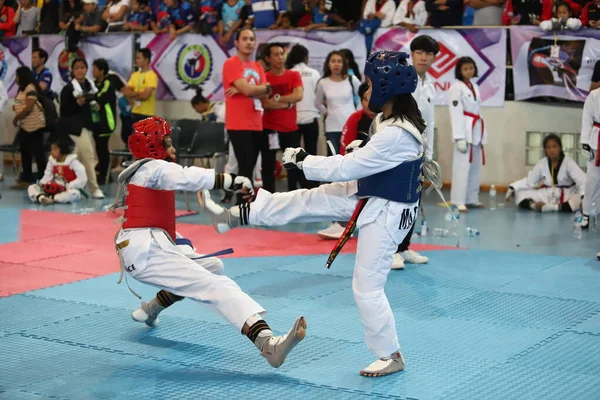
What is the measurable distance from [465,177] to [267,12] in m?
4.54

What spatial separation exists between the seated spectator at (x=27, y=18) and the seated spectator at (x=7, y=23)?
0.09 meters

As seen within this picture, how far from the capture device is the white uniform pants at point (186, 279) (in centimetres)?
468

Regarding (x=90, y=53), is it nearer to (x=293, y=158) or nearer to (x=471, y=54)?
(x=471, y=54)

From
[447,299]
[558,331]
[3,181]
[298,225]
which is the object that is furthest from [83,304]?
[3,181]

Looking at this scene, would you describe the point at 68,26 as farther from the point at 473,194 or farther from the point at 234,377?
the point at 234,377

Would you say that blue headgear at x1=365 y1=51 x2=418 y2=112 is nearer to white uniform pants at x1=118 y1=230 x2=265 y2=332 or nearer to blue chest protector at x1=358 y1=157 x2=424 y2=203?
blue chest protector at x1=358 y1=157 x2=424 y2=203

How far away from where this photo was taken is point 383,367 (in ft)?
15.4

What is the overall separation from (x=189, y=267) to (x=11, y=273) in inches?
122

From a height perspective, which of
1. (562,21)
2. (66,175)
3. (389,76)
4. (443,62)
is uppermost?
(562,21)

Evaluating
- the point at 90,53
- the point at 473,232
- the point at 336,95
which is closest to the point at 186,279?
the point at 473,232

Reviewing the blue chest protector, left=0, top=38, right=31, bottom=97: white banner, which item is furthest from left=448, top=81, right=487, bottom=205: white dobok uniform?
left=0, top=38, right=31, bottom=97: white banner

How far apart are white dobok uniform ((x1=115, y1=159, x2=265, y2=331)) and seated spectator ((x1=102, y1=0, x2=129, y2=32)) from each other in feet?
35.4

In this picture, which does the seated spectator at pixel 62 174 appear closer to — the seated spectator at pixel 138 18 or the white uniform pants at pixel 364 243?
the seated spectator at pixel 138 18

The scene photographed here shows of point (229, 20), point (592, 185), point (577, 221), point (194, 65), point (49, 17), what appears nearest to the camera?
point (592, 185)
